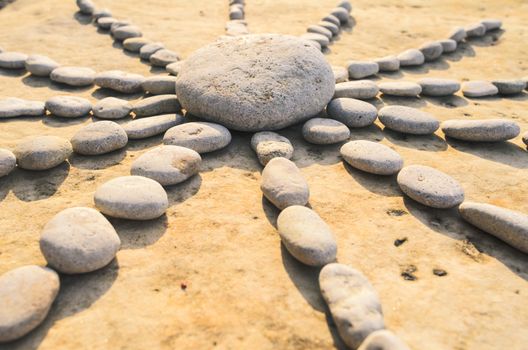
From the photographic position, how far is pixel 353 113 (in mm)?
3438

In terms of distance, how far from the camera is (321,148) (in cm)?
323

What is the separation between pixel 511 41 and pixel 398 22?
5.37 ft

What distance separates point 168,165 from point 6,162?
1.07 meters

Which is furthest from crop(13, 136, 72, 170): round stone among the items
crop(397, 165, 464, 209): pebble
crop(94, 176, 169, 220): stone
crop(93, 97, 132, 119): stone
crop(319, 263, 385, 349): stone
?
crop(397, 165, 464, 209): pebble

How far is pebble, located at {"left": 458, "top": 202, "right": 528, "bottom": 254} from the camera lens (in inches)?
87.3

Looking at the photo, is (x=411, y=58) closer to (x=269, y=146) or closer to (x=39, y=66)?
(x=269, y=146)

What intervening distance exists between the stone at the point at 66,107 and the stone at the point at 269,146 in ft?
5.29

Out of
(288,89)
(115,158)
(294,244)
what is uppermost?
(288,89)

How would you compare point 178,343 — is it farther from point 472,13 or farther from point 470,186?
point 472,13

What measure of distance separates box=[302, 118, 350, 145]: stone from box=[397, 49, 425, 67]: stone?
7.32 ft

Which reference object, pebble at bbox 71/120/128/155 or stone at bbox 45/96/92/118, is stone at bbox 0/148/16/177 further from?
stone at bbox 45/96/92/118

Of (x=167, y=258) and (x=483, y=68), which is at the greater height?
(x=483, y=68)

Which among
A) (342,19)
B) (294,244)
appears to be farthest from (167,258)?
(342,19)

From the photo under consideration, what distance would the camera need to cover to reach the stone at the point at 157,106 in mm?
3553
